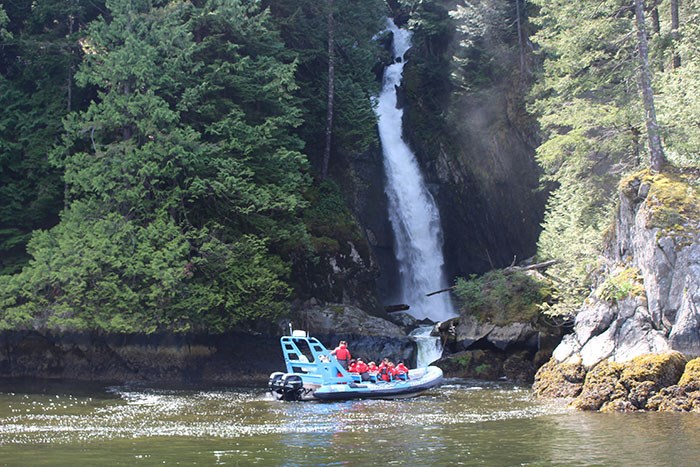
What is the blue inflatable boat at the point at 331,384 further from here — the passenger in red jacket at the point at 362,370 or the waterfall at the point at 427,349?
the waterfall at the point at 427,349

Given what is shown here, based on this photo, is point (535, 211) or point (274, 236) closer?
point (274, 236)

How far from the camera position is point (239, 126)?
30.7 meters

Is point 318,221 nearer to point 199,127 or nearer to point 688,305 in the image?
point 199,127

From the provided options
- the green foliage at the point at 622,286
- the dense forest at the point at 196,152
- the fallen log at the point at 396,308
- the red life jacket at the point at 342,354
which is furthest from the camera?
the fallen log at the point at 396,308

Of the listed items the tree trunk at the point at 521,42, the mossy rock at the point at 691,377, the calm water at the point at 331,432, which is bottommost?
the calm water at the point at 331,432

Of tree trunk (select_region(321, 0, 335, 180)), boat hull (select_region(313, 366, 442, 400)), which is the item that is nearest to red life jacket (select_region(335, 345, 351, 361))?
boat hull (select_region(313, 366, 442, 400))

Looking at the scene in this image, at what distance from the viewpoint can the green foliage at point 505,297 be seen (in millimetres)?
29250

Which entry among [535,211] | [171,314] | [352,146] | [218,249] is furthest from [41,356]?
[535,211]

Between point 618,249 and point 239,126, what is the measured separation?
47.2 feet

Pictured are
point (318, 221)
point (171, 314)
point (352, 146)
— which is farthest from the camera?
point (352, 146)

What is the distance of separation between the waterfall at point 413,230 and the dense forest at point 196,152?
17.0 feet

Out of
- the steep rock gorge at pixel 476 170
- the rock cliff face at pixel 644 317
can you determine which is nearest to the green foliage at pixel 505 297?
the rock cliff face at pixel 644 317

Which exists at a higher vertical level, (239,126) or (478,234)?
(239,126)

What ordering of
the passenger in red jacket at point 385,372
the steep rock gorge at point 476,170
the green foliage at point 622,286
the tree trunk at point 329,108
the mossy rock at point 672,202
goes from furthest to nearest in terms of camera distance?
the steep rock gorge at point 476,170, the tree trunk at point 329,108, the passenger in red jacket at point 385,372, the green foliage at point 622,286, the mossy rock at point 672,202
